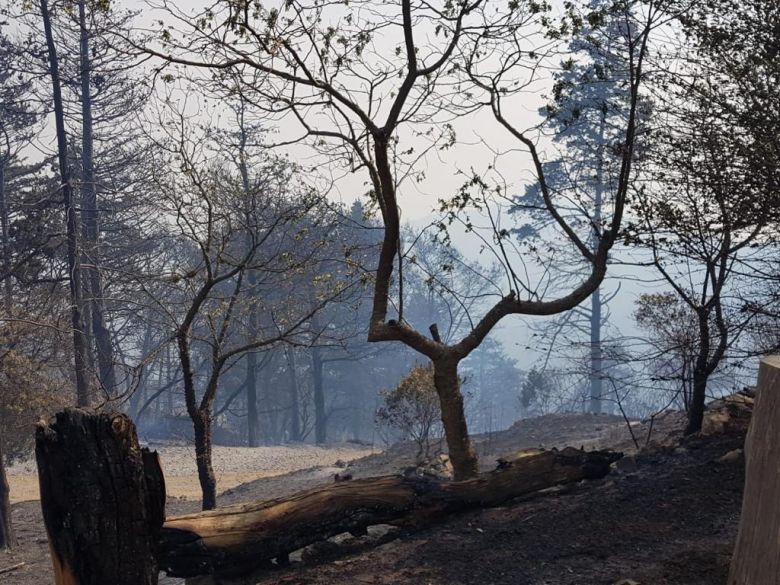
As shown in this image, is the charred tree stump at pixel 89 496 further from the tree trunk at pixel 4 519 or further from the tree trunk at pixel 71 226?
the tree trunk at pixel 71 226

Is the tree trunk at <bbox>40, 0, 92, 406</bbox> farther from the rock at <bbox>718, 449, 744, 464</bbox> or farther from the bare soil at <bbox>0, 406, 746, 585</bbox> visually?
the rock at <bbox>718, 449, 744, 464</bbox>

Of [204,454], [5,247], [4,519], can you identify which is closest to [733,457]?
[204,454]

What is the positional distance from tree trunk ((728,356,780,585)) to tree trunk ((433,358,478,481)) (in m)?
4.52

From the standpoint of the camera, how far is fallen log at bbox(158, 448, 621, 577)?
16.5ft

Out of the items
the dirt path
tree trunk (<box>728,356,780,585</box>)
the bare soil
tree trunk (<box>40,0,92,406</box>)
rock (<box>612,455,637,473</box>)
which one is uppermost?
tree trunk (<box>40,0,92,406</box>)

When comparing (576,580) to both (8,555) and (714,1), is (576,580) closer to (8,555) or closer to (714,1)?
(714,1)

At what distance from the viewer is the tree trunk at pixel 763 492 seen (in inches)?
111

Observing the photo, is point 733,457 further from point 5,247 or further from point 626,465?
point 5,247

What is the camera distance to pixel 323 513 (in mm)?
5508

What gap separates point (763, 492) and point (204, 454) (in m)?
7.70

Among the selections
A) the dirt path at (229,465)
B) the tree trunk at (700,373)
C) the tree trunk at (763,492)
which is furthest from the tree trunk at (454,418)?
the dirt path at (229,465)

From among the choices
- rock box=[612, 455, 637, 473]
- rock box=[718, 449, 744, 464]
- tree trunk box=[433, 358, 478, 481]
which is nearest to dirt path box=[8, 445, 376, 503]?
tree trunk box=[433, 358, 478, 481]

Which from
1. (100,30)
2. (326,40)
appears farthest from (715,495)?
(100,30)

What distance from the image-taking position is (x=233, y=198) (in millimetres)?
10602
